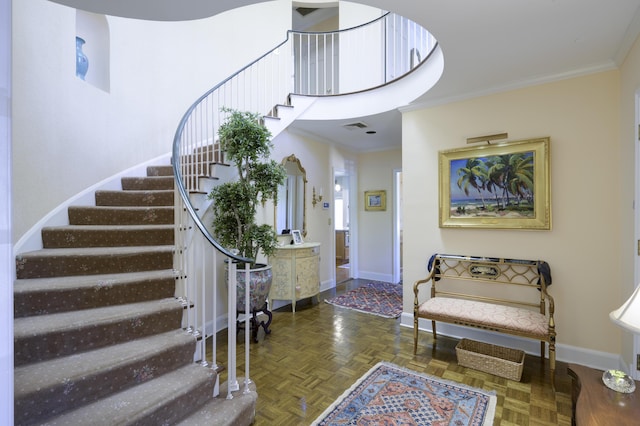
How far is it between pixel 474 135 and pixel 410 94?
87 cm

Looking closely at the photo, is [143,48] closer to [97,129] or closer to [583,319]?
Answer: [97,129]

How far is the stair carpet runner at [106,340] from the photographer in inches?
57.1

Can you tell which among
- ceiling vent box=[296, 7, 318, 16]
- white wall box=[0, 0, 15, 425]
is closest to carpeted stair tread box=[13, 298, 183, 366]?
white wall box=[0, 0, 15, 425]

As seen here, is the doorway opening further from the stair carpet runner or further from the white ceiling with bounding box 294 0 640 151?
the stair carpet runner

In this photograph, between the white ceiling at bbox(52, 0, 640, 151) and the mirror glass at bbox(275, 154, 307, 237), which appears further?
the mirror glass at bbox(275, 154, 307, 237)

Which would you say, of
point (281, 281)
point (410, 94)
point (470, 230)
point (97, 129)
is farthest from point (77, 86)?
point (470, 230)

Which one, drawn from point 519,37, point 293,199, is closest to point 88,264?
point 293,199

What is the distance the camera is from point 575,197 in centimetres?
268

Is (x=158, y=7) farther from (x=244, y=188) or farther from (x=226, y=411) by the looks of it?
(x=226, y=411)

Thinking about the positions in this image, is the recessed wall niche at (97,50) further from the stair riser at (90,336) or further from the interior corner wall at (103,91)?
the stair riser at (90,336)

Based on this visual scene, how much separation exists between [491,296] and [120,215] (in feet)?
12.9

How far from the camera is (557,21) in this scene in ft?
6.43

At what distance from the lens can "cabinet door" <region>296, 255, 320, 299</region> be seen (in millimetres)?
4137

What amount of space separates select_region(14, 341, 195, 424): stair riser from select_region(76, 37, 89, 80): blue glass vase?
3102 mm
